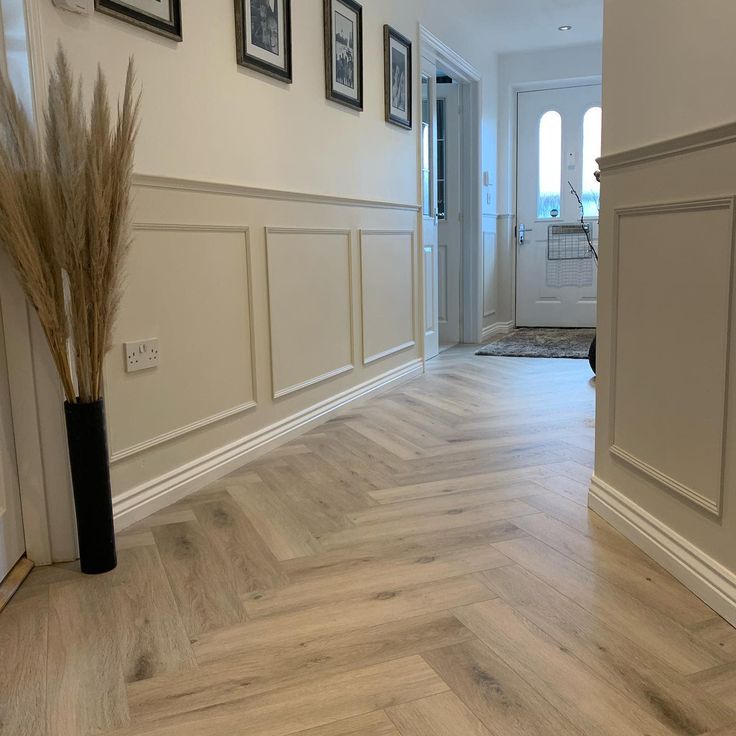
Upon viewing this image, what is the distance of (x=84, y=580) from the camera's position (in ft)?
5.93

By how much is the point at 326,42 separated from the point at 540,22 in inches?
112

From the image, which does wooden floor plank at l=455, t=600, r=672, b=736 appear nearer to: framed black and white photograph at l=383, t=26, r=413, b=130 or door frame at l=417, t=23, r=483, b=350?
framed black and white photograph at l=383, t=26, r=413, b=130

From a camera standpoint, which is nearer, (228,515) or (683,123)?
(683,123)

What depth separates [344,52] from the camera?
3.36 metres

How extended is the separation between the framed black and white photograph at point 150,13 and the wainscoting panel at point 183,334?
592 mm

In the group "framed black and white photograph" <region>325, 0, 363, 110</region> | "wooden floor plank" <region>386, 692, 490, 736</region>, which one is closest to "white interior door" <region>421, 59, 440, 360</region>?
"framed black and white photograph" <region>325, 0, 363, 110</region>

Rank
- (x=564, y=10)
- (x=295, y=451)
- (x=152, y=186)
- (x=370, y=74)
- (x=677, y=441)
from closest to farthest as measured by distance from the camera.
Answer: (x=677, y=441) < (x=152, y=186) < (x=295, y=451) < (x=370, y=74) < (x=564, y=10)

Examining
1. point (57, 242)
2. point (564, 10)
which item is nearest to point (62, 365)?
point (57, 242)

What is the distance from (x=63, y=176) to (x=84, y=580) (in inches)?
38.8

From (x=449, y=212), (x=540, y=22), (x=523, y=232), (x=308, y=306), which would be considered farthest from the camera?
(x=523, y=232)

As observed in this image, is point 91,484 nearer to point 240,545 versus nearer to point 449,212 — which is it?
point 240,545

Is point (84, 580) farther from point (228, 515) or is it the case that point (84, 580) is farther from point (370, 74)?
point (370, 74)

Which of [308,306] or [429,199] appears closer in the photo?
[308,306]

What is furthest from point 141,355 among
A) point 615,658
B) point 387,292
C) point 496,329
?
point 496,329
